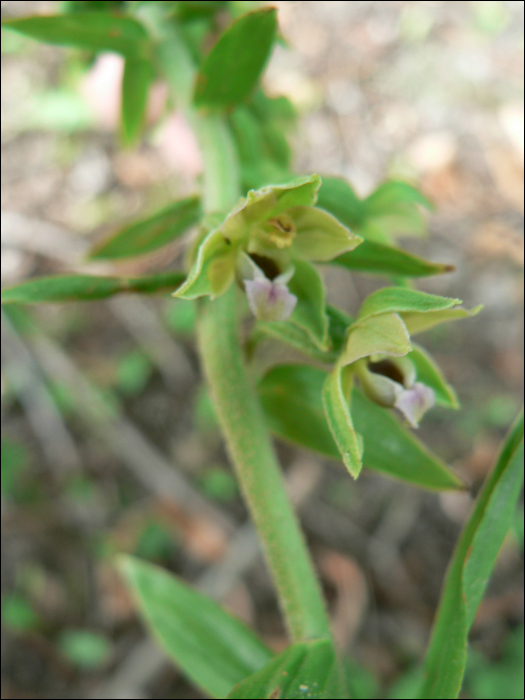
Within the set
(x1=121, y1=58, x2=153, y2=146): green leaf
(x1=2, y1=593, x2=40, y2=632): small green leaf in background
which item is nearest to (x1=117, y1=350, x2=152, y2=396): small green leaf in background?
(x1=2, y1=593, x2=40, y2=632): small green leaf in background

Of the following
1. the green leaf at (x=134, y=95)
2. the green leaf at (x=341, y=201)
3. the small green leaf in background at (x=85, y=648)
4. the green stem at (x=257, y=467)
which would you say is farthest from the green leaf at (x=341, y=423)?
the small green leaf in background at (x=85, y=648)

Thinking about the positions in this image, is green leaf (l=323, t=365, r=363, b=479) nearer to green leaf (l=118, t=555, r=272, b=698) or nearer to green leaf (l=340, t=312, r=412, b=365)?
green leaf (l=340, t=312, r=412, b=365)

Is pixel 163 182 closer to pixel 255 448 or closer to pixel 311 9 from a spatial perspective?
pixel 311 9

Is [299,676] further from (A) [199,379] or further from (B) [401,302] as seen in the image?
(A) [199,379]

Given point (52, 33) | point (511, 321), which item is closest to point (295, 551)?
point (52, 33)

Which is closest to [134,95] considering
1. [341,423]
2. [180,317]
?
[341,423]
